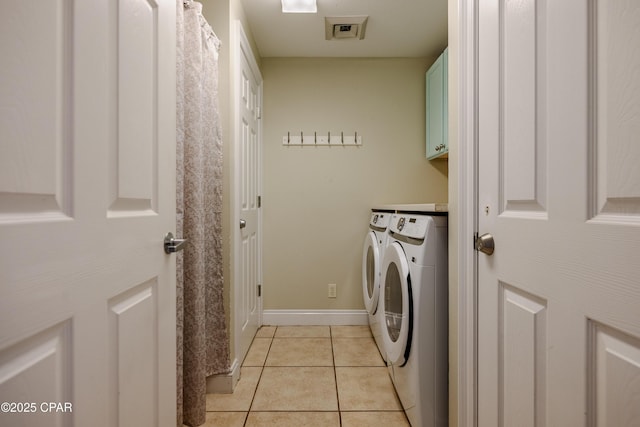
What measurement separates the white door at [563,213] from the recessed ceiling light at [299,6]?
141cm

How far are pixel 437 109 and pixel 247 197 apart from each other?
1605 mm

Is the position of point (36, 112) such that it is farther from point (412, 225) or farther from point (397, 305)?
point (397, 305)

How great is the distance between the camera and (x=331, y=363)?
2121 mm

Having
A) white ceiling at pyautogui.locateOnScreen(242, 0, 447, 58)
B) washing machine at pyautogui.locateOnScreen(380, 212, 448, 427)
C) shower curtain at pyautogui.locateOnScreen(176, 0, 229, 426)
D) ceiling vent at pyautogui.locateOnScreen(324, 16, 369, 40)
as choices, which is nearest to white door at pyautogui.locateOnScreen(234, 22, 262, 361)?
white ceiling at pyautogui.locateOnScreen(242, 0, 447, 58)

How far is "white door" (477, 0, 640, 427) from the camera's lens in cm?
54

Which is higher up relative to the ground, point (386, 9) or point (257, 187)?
point (386, 9)

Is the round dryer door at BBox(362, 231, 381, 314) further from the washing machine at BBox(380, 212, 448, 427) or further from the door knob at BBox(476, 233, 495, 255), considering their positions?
the door knob at BBox(476, 233, 495, 255)

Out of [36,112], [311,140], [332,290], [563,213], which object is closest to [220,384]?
[332,290]

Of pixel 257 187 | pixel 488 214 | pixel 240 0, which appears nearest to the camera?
pixel 488 214

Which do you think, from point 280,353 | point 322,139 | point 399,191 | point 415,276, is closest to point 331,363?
point 280,353

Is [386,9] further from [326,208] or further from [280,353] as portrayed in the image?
[280,353]

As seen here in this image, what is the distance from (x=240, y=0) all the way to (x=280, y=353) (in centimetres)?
233

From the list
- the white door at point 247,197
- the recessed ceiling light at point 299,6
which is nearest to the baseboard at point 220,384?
the white door at point 247,197

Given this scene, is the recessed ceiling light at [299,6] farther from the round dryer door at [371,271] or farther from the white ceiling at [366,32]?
the round dryer door at [371,271]
